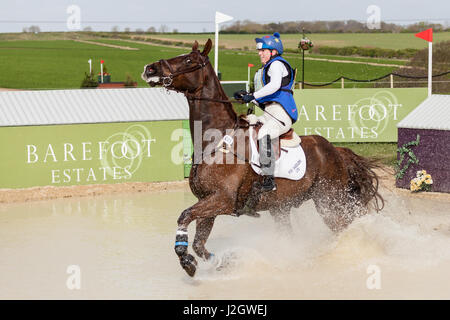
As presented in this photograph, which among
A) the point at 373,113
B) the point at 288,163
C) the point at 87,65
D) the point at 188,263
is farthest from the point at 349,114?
the point at 87,65

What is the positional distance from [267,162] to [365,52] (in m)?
33.8

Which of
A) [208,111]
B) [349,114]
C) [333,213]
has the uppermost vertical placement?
[208,111]

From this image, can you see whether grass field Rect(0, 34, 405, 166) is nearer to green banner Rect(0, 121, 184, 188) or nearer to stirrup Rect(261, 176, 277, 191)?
green banner Rect(0, 121, 184, 188)

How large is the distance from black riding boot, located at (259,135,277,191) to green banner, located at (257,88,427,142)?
29.5 ft

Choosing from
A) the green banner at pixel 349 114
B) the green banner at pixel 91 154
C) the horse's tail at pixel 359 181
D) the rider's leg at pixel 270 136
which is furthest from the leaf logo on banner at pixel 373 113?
the rider's leg at pixel 270 136

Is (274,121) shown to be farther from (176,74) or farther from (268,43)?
(176,74)

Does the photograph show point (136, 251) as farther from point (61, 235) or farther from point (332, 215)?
point (332, 215)

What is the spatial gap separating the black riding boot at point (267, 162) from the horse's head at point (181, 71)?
1042 millimetres

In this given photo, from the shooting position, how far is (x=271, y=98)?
8.60 metres

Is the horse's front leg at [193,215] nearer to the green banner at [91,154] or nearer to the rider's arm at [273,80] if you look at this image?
the rider's arm at [273,80]

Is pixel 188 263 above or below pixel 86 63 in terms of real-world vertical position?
below

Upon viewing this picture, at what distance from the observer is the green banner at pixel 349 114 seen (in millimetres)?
17547

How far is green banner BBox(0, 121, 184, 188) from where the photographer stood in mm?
13859

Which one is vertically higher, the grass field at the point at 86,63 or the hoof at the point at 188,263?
the grass field at the point at 86,63
